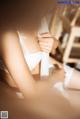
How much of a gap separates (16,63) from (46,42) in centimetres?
15

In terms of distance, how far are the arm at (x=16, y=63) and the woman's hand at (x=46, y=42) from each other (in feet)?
0.29

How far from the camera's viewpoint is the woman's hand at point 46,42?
3.05 feet

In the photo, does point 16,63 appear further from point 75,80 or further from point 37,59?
point 75,80

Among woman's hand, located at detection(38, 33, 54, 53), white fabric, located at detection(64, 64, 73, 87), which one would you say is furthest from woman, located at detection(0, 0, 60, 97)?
white fabric, located at detection(64, 64, 73, 87)

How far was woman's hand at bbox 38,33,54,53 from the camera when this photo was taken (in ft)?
3.05

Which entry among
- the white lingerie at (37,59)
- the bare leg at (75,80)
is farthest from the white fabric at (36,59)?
the bare leg at (75,80)

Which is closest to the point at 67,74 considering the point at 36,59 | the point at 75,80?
the point at 75,80

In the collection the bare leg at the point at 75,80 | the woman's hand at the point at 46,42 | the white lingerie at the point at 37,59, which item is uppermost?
the woman's hand at the point at 46,42

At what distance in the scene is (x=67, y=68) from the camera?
969mm

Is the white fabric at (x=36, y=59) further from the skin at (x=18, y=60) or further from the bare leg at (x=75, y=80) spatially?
the bare leg at (x=75, y=80)

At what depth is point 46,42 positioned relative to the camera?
3.09 feet

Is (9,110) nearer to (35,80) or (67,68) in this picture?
(35,80)

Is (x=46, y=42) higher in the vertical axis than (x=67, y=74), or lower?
higher

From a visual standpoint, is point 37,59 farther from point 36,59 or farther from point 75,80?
point 75,80
